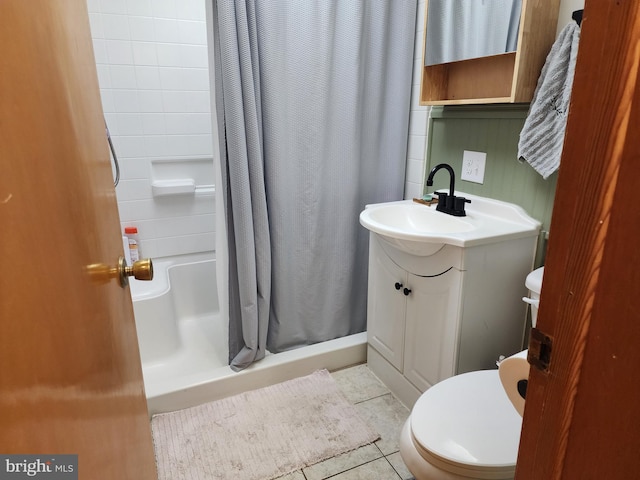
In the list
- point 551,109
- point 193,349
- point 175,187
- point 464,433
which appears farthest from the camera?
point 175,187

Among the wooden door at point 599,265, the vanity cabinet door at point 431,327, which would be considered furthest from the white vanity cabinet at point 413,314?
the wooden door at point 599,265

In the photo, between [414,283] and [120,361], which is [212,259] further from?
[120,361]

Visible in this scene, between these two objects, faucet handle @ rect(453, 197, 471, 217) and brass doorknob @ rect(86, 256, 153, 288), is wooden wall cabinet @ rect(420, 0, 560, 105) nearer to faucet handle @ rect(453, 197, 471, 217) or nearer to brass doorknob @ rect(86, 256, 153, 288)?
faucet handle @ rect(453, 197, 471, 217)

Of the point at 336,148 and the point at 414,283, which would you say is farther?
the point at 336,148

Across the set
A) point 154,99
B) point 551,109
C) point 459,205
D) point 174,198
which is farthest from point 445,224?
point 154,99

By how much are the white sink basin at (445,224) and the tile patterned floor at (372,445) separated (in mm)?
751

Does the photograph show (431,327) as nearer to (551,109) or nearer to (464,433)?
(464,433)

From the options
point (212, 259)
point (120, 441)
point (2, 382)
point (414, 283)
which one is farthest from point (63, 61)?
point (212, 259)

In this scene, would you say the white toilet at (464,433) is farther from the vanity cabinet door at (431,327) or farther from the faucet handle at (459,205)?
the faucet handle at (459,205)

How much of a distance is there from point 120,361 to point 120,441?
14 centimetres

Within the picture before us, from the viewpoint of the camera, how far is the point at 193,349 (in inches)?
88.3

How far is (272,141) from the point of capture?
1.76m

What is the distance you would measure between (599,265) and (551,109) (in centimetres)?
112

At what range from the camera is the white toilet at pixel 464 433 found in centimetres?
102
